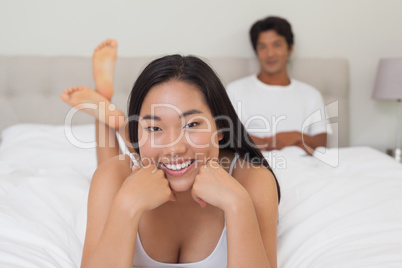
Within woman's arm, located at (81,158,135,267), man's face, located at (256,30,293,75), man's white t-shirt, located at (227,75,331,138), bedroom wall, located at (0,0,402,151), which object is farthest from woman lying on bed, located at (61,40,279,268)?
bedroom wall, located at (0,0,402,151)

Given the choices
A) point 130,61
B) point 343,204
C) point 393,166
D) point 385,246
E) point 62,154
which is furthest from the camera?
point 130,61

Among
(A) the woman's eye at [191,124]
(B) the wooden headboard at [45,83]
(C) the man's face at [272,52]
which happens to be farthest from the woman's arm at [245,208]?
(B) the wooden headboard at [45,83]

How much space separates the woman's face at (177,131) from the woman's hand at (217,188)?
5cm

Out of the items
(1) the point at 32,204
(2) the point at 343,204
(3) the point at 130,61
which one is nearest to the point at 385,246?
(2) the point at 343,204

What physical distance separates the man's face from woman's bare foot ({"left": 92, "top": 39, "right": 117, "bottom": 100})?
93cm

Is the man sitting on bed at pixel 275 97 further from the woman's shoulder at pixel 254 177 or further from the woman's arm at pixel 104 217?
the woman's arm at pixel 104 217

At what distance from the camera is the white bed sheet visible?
40.2 inches

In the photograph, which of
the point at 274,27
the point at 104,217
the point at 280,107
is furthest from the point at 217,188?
the point at 274,27

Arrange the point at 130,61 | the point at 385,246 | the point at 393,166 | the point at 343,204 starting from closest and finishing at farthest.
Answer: the point at 385,246, the point at 343,204, the point at 393,166, the point at 130,61

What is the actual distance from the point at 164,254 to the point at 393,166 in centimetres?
103

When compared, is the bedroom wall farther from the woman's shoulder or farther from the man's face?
the woman's shoulder

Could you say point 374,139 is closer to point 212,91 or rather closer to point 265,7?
point 265,7

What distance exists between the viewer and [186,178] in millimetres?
1032

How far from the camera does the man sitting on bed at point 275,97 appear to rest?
229cm
